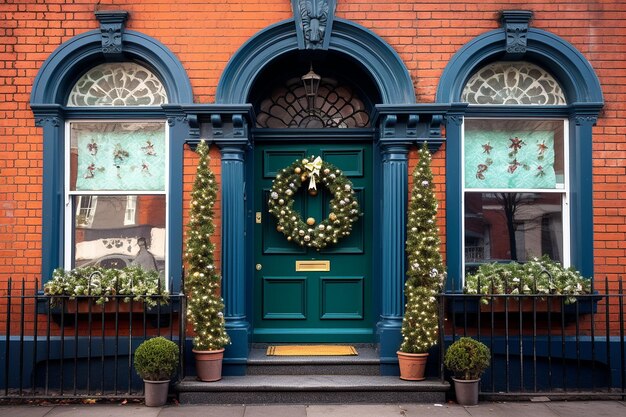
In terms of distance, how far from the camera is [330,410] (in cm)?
656

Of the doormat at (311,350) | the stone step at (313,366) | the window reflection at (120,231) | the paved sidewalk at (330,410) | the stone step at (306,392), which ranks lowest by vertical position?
the paved sidewalk at (330,410)

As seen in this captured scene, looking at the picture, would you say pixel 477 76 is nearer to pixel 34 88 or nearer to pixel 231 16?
pixel 231 16

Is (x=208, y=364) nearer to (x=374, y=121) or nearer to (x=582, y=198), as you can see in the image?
(x=374, y=121)

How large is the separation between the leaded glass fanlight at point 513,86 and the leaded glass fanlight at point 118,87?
147 inches

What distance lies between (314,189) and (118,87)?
265 centimetres

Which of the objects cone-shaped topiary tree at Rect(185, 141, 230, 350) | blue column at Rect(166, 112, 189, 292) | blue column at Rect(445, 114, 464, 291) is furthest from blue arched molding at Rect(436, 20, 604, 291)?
blue column at Rect(166, 112, 189, 292)

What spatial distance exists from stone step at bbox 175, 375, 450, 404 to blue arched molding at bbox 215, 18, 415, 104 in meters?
3.16

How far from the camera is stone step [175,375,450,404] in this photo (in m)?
6.78

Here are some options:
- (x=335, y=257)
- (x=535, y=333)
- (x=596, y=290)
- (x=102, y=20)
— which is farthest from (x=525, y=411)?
(x=102, y=20)

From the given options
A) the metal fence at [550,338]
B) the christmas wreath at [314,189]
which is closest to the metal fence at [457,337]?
the metal fence at [550,338]

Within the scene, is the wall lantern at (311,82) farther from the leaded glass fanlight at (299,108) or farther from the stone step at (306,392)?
the stone step at (306,392)

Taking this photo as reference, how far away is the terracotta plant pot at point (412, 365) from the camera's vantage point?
22.6ft

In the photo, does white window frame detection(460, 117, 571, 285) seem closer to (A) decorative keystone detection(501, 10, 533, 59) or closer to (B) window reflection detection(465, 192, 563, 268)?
(B) window reflection detection(465, 192, 563, 268)

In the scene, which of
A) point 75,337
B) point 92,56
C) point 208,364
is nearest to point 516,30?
point 92,56
